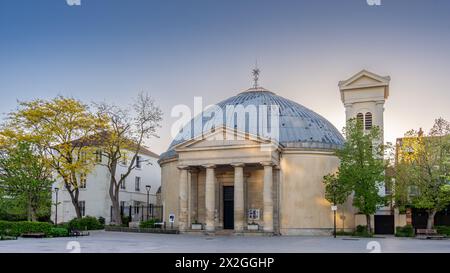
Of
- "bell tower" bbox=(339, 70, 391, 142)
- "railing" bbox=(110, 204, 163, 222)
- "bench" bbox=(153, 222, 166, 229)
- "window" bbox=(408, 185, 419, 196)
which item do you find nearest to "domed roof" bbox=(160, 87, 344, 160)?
"bell tower" bbox=(339, 70, 391, 142)

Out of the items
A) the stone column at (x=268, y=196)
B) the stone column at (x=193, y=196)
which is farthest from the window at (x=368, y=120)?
the stone column at (x=193, y=196)

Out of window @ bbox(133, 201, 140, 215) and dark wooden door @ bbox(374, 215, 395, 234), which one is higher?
window @ bbox(133, 201, 140, 215)

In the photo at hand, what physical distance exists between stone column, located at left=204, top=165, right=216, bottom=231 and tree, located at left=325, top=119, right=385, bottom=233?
10.3 m

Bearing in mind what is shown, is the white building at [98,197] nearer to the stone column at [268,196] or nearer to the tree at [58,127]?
the tree at [58,127]

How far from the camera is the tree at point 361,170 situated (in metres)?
45.3

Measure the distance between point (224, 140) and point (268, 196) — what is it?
250 inches

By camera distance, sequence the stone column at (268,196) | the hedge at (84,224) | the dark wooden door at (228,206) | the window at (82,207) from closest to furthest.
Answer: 1. the stone column at (268,196)
2. the dark wooden door at (228,206)
3. the hedge at (84,224)
4. the window at (82,207)

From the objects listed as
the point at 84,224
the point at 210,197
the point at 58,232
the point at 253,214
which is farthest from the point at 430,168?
the point at 84,224

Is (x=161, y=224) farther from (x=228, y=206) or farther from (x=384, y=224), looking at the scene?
(x=384, y=224)

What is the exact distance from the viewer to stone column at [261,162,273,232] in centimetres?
4584

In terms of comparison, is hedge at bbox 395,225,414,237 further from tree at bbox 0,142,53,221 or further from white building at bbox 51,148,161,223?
tree at bbox 0,142,53,221

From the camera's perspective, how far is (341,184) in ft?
Answer: 153

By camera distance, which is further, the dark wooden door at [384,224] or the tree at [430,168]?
the dark wooden door at [384,224]

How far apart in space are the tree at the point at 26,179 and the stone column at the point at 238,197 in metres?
18.0
